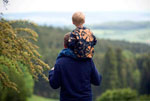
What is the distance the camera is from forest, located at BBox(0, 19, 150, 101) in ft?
16.6

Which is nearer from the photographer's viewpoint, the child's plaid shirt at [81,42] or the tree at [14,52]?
the child's plaid shirt at [81,42]

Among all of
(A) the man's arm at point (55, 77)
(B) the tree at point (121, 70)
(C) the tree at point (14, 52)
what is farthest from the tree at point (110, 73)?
(A) the man's arm at point (55, 77)

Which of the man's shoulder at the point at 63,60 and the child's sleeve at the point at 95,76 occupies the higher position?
the man's shoulder at the point at 63,60

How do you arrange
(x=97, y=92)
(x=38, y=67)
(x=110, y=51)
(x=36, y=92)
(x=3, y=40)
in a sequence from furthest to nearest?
(x=97, y=92)
(x=110, y=51)
(x=36, y=92)
(x=38, y=67)
(x=3, y=40)

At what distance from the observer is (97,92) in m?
58.2

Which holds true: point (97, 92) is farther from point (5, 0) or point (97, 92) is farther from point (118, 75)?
point (5, 0)

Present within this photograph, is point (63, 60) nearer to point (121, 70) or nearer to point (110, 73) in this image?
point (110, 73)

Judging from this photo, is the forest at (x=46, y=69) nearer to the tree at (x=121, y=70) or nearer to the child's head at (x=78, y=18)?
the tree at (x=121, y=70)

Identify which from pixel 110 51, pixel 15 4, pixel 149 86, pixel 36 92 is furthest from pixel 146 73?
pixel 15 4

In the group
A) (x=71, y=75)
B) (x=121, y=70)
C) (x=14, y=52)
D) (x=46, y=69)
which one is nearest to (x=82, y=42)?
(x=71, y=75)

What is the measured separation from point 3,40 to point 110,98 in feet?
125

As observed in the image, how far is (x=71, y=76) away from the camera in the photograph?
3.35 meters

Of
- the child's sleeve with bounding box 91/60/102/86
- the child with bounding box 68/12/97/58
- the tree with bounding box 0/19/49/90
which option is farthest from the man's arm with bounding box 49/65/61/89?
the tree with bounding box 0/19/49/90

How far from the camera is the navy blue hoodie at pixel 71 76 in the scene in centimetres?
331
